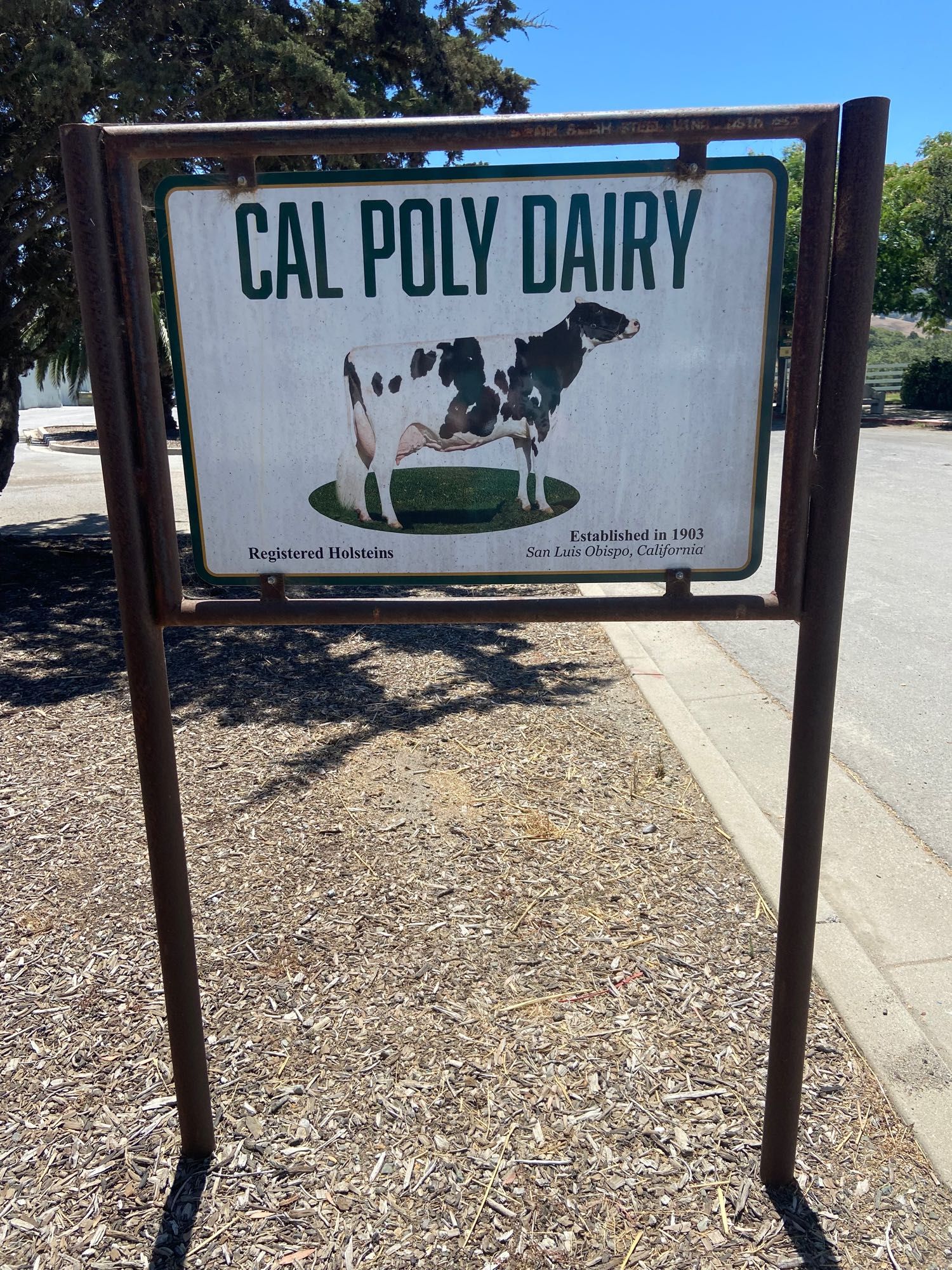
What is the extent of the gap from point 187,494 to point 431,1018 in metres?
1.66

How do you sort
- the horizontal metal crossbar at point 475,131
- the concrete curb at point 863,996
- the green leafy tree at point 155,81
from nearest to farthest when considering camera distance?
the horizontal metal crossbar at point 475,131
the concrete curb at point 863,996
the green leafy tree at point 155,81

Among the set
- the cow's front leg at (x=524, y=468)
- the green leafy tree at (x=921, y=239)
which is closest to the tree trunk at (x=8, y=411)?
the cow's front leg at (x=524, y=468)

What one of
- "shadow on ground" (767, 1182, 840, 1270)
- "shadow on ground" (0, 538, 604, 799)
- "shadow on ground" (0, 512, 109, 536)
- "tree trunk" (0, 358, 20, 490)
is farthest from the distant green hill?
"shadow on ground" (767, 1182, 840, 1270)

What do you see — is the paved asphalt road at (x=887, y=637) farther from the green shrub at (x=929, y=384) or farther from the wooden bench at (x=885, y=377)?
the wooden bench at (x=885, y=377)

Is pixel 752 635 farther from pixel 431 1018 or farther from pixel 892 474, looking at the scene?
pixel 892 474

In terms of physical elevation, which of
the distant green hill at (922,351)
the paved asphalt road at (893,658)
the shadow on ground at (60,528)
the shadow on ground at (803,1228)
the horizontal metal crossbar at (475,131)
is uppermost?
the distant green hill at (922,351)

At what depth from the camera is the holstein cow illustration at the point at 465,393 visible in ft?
5.90

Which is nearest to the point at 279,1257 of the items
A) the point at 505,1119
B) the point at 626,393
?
the point at 505,1119

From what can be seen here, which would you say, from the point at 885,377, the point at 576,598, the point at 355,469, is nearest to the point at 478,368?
the point at 355,469

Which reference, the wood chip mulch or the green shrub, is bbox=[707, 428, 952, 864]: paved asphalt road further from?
the green shrub

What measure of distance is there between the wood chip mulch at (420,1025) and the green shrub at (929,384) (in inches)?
1316

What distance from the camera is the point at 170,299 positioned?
1.82 m

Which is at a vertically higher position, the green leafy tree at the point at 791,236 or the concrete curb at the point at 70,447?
the green leafy tree at the point at 791,236

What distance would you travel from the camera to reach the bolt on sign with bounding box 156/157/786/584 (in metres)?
1.76
